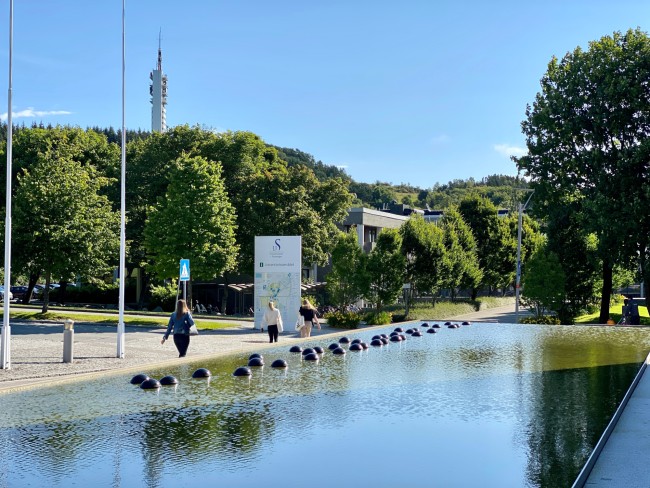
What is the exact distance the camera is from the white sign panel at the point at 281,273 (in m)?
32.1

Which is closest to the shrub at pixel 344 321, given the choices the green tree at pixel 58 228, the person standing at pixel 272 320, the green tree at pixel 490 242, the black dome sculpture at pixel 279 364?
the person standing at pixel 272 320

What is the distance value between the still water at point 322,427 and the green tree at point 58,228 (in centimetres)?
1777

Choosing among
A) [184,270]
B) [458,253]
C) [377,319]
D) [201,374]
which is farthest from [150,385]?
[458,253]

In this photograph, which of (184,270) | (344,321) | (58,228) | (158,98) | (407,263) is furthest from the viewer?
(158,98)

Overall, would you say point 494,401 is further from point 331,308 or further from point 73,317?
point 331,308

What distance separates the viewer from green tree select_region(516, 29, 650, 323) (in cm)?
3444

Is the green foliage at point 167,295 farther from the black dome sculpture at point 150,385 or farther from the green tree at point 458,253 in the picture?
the black dome sculpture at point 150,385

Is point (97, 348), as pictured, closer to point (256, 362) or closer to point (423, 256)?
point (256, 362)

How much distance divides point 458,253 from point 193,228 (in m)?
21.5

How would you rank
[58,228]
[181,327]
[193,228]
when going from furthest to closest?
[193,228]
[58,228]
[181,327]

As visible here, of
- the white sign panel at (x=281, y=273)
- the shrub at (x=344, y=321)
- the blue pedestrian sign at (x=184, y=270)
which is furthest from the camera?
→ the shrub at (x=344, y=321)

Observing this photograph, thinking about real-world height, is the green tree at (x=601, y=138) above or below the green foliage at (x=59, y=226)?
above

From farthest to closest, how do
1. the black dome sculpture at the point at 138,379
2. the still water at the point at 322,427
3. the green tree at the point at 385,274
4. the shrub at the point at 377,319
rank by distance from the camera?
the green tree at the point at 385,274 → the shrub at the point at 377,319 → the black dome sculpture at the point at 138,379 → the still water at the point at 322,427

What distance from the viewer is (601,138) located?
123 ft
